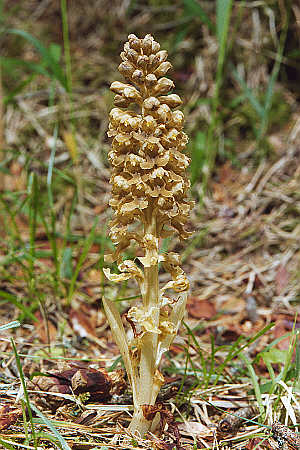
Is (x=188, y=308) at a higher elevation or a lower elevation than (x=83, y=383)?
lower

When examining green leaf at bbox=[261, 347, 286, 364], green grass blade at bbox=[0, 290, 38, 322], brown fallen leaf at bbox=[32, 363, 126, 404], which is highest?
green grass blade at bbox=[0, 290, 38, 322]

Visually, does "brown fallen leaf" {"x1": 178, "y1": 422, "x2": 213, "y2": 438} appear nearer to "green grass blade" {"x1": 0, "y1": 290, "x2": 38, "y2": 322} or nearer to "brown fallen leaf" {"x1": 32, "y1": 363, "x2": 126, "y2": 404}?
"brown fallen leaf" {"x1": 32, "y1": 363, "x2": 126, "y2": 404}

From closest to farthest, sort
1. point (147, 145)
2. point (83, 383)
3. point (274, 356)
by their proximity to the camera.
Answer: point (147, 145)
point (83, 383)
point (274, 356)

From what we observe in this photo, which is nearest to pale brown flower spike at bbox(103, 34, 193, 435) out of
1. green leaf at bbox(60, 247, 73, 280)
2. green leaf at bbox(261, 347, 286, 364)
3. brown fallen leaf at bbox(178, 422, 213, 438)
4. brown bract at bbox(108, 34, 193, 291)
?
brown bract at bbox(108, 34, 193, 291)

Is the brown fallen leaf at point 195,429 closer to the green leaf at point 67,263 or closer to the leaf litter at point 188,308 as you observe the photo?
the leaf litter at point 188,308

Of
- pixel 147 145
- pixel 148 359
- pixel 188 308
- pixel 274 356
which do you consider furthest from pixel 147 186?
pixel 188 308

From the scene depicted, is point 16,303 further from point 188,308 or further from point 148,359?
point 188,308

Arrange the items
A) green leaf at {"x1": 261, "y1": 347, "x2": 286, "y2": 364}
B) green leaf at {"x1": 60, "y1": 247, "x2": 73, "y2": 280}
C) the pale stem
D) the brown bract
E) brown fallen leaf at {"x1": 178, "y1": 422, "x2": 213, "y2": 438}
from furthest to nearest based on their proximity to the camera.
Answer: green leaf at {"x1": 60, "y1": 247, "x2": 73, "y2": 280}, green leaf at {"x1": 261, "y1": 347, "x2": 286, "y2": 364}, brown fallen leaf at {"x1": 178, "y1": 422, "x2": 213, "y2": 438}, the pale stem, the brown bract

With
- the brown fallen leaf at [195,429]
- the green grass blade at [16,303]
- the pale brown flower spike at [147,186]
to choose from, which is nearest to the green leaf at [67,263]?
the green grass blade at [16,303]

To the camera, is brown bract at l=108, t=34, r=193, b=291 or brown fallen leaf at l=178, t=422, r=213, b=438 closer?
brown bract at l=108, t=34, r=193, b=291

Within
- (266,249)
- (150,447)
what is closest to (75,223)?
(266,249)
